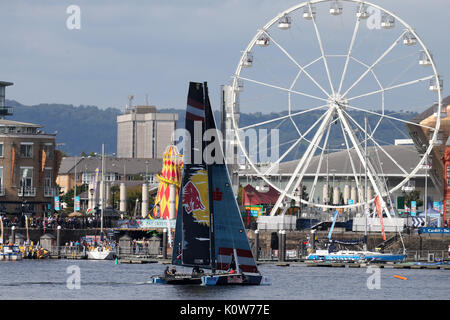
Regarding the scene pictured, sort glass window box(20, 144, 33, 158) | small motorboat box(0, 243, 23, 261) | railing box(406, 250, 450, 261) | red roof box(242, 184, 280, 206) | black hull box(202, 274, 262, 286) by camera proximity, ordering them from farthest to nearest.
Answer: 1. red roof box(242, 184, 280, 206)
2. glass window box(20, 144, 33, 158)
3. small motorboat box(0, 243, 23, 261)
4. railing box(406, 250, 450, 261)
5. black hull box(202, 274, 262, 286)

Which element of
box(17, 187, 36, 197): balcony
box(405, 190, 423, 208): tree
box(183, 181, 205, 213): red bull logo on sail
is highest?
box(405, 190, 423, 208): tree

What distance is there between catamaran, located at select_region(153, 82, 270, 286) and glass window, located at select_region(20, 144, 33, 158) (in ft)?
190

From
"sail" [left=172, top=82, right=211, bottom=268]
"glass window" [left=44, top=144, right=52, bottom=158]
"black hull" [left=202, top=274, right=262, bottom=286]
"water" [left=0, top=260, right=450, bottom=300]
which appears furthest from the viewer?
"glass window" [left=44, top=144, right=52, bottom=158]

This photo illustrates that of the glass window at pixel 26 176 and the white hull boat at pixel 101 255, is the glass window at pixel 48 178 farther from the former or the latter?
the white hull boat at pixel 101 255

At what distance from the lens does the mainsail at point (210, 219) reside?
6862 centimetres

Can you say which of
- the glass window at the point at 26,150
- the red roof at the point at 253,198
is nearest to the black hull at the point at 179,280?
the glass window at the point at 26,150

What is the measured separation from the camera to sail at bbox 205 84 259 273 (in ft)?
226

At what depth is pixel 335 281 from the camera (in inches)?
3182

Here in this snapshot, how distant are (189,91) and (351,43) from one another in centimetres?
4265

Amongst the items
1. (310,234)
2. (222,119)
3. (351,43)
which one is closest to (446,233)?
(310,234)

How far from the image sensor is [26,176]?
410 ft

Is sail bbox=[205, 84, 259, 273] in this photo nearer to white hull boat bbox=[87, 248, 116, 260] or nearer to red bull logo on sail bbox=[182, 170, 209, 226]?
red bull logo on sail bbox=[182, 170, 209, 226]

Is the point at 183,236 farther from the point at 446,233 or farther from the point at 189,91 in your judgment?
the point at 446,233

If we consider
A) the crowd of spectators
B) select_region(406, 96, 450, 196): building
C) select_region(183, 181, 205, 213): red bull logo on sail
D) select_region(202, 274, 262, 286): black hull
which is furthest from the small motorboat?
select_region(406, 96, 450, 196): building
